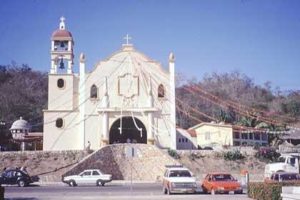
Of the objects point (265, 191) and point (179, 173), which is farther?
point (179, 173)

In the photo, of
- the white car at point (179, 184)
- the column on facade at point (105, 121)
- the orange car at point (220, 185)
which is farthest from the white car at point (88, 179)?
the column on facade at point (105, 121)

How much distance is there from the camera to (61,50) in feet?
179

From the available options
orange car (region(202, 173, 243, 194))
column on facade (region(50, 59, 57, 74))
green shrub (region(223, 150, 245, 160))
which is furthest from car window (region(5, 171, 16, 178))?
green shrub (region(223, 150, 245, 160))

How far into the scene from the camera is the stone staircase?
46.8 metres

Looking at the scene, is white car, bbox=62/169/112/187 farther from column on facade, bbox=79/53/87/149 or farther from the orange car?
column on facade, bbox=79/53/87/149

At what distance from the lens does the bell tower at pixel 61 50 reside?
5468 centimetres

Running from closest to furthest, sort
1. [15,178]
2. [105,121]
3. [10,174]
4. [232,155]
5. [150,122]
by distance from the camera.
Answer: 1. [15,178]
2. [10,174]
3. [232,155]
4. [105,121]
5. [150,122]

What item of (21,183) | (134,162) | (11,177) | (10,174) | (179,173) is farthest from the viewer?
(134,162)

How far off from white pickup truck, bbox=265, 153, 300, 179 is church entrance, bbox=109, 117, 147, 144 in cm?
1597

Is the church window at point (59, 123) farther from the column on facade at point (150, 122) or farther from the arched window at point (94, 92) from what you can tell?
the column on facade at point (150, 122)

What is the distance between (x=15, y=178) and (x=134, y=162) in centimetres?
1407

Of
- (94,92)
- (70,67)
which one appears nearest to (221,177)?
(94,92)

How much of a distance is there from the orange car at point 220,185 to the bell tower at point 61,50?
3188 centimetres

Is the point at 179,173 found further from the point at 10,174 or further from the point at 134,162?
the point at 134,162
